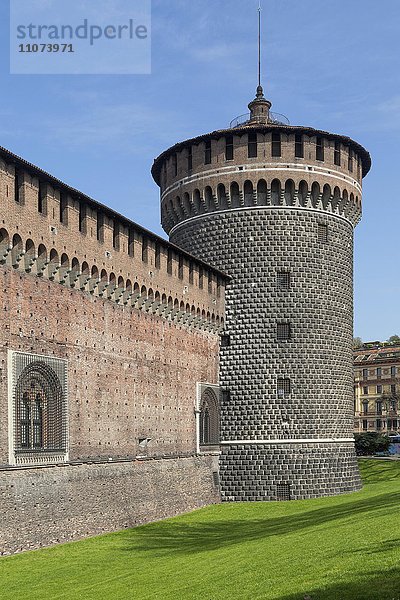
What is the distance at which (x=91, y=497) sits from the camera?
2712cm

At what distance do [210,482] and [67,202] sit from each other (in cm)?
1635

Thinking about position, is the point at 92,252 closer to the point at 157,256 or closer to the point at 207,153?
the point at 157,256

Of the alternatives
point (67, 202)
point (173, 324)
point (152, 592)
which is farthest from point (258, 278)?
point (152, 592)

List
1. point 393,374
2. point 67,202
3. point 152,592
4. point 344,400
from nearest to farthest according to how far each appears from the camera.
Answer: point 152,592 → point 67,202 → point 344,400 → point 393,374

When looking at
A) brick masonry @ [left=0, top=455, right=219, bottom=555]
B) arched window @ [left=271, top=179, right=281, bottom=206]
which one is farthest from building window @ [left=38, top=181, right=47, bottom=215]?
arched window @ [left=271, top=179, right=281, bottom=206]

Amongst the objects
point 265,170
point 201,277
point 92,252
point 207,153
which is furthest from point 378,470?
point 92,252

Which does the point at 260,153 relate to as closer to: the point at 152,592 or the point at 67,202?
the point at 67,202

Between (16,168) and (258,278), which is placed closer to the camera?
(16,168)

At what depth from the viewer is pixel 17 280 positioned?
24078mm

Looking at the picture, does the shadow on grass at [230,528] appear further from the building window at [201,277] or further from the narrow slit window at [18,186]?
the narrow slit window at [18,186]

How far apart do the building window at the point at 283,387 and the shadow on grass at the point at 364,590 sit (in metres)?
22.8

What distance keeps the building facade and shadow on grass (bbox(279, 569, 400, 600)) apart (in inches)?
3061

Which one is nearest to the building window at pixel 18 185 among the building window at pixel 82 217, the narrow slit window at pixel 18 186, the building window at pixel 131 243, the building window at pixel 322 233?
the narrow slit window at pixel 18 186

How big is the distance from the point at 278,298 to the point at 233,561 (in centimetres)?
1950
